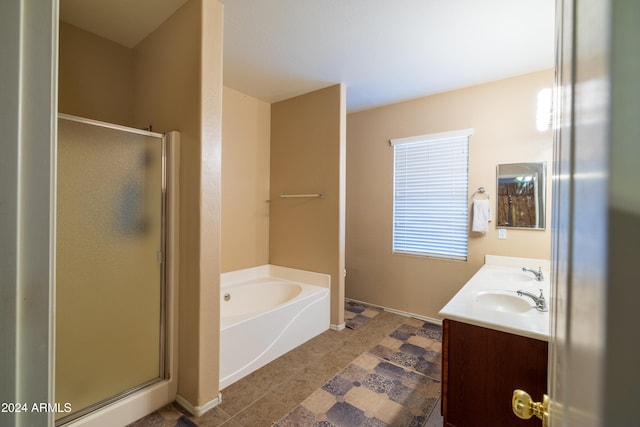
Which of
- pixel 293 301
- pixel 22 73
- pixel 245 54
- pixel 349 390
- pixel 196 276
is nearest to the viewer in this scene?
pixel 22 73

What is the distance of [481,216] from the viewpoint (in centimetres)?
272

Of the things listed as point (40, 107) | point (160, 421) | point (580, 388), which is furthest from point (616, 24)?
point (160, 421)

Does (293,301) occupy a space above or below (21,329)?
below

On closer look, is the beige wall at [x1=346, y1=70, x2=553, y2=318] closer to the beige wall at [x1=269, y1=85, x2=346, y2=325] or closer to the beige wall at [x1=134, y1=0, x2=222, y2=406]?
the beige wall at [x1=269, y1=85, x2=346, y2=325]

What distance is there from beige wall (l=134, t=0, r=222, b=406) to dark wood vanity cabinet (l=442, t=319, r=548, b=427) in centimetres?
141

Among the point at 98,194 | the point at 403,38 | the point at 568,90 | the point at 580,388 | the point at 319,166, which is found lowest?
the point at 580,388

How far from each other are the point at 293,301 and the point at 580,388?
7.76 ft

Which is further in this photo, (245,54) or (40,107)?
(245,54)

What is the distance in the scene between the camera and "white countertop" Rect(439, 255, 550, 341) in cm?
129

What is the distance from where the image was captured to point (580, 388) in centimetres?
31

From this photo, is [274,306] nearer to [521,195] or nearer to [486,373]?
[486,373]

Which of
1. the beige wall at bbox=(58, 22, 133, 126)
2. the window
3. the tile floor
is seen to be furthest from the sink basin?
the beige wall at bbox=(58, 22, 133, 126)

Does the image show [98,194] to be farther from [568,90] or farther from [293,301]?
[568,90]

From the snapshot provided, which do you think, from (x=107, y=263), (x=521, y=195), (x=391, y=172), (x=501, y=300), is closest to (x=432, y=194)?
(x=391, y=172)
